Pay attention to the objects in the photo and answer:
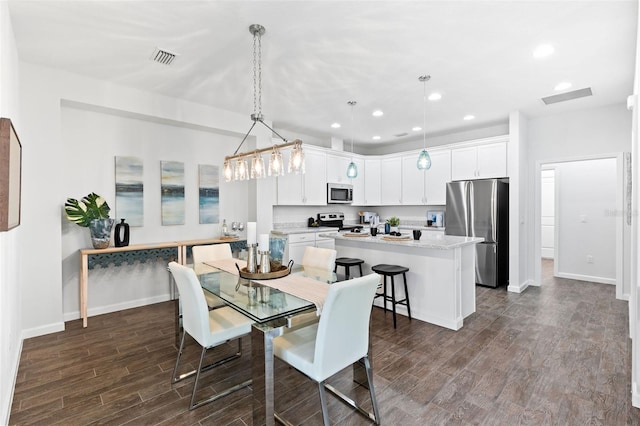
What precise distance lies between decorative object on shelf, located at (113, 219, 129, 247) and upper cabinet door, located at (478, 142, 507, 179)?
5.20m

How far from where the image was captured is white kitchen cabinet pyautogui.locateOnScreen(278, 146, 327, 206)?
17.6 ft

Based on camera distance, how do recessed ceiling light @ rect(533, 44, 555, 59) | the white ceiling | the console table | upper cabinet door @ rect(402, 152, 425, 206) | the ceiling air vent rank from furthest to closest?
upper cabinet door @ rect(402, 152, 425, 206) < the ceiling air vent < the console table < recessed ceiling light @ rect(533, 44, 555, 59) < the white ceiling

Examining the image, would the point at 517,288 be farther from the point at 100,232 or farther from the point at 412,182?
the point at 100,232

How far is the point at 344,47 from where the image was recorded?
9.09ft

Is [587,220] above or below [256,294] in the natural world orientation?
above

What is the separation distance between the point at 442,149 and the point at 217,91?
3918 millimetres

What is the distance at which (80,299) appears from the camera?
3.63 metres

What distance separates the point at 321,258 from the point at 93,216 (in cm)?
253

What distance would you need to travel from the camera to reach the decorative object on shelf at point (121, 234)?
3.68 m

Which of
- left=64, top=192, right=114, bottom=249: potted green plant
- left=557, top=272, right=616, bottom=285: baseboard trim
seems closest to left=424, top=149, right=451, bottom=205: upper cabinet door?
left=557, top=272, right=616, bottom=285: baseboard trim

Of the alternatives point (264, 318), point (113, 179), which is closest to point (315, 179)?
point (113, 179)

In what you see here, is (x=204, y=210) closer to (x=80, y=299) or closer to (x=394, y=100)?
(x=80, y=299)

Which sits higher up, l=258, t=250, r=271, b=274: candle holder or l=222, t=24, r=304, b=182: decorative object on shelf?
l=222, t=24, r=304, b=182: decorative object on shelf

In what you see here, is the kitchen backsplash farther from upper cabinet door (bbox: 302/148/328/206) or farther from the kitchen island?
the kitchen island
